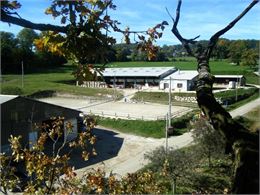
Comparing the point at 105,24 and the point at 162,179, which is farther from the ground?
the point at 105,24

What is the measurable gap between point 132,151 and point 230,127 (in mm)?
32808

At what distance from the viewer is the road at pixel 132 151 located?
101 feet

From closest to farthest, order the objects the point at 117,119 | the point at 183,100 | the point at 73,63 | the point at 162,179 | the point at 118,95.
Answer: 1. the point at 73,63
2. the point at 162,179
3. the point at 117,119
4. the point at 183,100
5. the point at 118,95

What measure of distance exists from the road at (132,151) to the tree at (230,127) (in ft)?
81.9

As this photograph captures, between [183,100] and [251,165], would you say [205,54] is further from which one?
[183,100]

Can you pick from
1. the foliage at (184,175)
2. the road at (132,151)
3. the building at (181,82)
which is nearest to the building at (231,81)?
the building at (181,82)

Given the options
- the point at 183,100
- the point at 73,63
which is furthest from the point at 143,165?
the point at 183,100

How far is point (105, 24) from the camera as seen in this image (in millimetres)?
4270

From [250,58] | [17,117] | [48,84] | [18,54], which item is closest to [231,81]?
[250,58]

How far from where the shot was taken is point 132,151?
3597 centimetres

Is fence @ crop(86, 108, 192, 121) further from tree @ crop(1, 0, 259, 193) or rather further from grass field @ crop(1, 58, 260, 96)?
tree @ crop(1, 0, 259, 193)

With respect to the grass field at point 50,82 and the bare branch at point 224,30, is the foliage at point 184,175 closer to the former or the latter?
the bare branch at point 224,30

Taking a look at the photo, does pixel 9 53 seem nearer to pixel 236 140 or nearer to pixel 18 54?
pixel 18 54

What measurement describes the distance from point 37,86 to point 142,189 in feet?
→ 224
